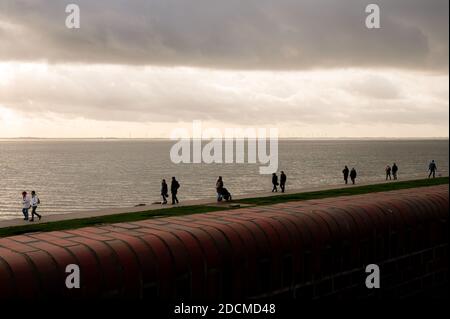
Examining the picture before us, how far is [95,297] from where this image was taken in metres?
10.6

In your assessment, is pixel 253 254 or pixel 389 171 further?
pixel 389 171

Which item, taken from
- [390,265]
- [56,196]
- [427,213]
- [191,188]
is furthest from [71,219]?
[191,188]

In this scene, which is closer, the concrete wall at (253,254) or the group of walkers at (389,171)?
the concrete wall at (253,254)

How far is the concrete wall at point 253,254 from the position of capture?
10672 mm

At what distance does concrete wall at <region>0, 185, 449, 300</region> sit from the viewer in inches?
420

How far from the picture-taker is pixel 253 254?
537 inches

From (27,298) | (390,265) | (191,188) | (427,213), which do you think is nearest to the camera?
(27,298)

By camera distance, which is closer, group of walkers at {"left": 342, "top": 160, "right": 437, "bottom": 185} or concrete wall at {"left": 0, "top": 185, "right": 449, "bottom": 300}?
concrete wall at {"left": 0, "top": 185, "right": 449, "bottom": 300}

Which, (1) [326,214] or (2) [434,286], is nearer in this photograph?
(1) [326,214]

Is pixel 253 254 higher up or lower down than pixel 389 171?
lower down

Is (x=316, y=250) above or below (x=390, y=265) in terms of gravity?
above
